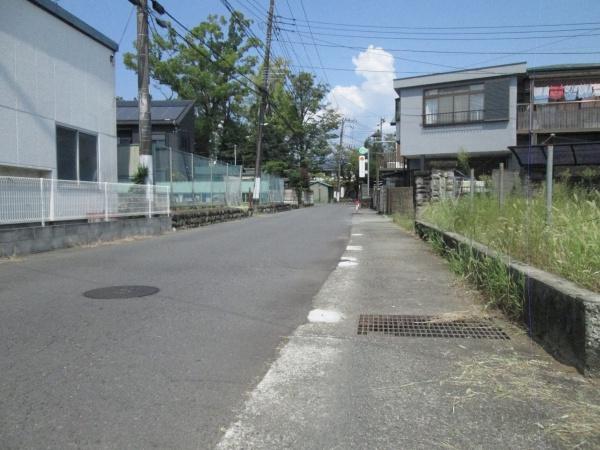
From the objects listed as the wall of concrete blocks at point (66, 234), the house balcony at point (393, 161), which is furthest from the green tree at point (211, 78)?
the wall of concrete blocks at point (66, 234)

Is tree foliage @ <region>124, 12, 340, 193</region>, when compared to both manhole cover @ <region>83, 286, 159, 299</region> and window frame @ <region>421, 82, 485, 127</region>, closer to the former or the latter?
window frame @ <region>421, 82, 485, 127</region>

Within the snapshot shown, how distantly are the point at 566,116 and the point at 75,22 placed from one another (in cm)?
2123

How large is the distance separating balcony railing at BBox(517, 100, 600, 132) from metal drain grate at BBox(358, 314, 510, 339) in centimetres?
2182

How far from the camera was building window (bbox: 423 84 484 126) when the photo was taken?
2591 cm

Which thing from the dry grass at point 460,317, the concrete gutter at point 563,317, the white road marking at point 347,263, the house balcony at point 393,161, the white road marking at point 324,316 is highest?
the house balcony at point 393,161

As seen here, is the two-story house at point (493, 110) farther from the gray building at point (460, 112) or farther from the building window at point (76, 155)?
the building window at point (76, 155)

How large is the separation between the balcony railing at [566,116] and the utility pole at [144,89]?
17.5 metres

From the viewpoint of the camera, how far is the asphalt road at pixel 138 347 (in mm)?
3135

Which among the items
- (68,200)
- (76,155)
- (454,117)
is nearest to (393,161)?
(454,117)

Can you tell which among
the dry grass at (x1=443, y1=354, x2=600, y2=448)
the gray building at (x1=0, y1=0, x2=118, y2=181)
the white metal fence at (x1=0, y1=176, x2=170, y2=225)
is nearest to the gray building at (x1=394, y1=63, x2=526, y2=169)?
the white metal fence at (x1=0, y1=176, x2=170, y2=225)

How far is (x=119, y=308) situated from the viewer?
602 centimetres

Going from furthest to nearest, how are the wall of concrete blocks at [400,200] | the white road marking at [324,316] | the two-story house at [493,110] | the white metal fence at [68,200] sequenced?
the two-story house at [493,110] → the wall of concrete blocks at [400,200] → the white metal fence at [68,200] → the white road marking at [324,316]

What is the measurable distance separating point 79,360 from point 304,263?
6.02 metres

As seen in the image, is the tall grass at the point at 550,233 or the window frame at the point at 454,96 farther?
the window frame at the point at 454,96
